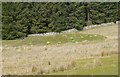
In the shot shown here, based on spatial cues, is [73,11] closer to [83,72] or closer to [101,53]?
[101,53]

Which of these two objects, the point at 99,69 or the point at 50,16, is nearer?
the point at 99,69

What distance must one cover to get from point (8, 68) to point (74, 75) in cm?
501

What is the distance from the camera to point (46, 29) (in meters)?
58.3

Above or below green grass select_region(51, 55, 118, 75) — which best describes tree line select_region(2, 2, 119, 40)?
below

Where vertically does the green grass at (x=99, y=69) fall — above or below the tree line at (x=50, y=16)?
above

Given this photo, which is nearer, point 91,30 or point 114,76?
point 114,76

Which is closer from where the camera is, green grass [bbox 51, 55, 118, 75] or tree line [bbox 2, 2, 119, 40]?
green grass [bbox 51, 55, 118, 75]

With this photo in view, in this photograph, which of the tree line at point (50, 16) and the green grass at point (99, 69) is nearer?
the green grass at point (99, 69)

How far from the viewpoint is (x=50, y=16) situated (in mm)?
59031

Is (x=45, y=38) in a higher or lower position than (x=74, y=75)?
lower

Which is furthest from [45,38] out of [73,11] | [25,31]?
[73,11]

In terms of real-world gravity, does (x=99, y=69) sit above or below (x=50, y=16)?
above

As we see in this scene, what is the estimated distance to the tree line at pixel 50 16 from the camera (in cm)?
5744

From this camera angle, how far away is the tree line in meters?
57.4
